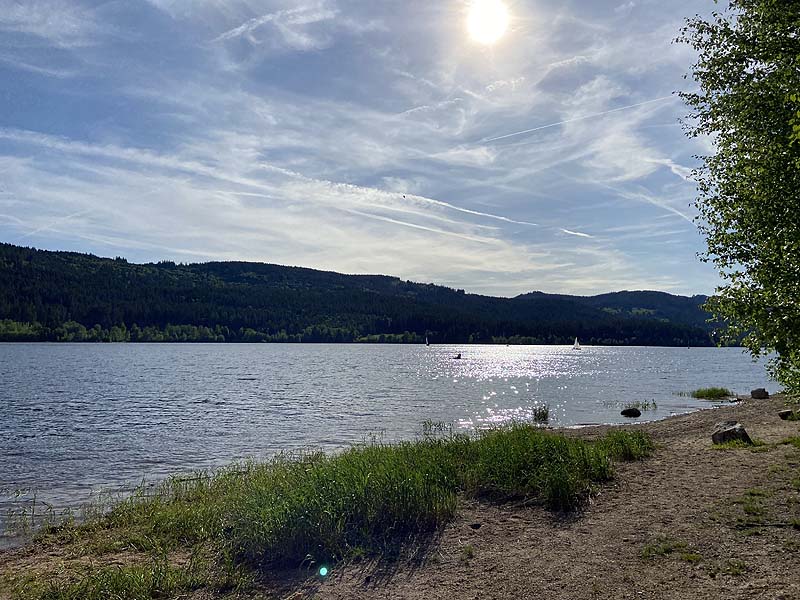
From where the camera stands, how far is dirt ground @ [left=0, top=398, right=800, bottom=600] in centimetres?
934

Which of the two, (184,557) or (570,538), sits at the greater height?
(570,538)

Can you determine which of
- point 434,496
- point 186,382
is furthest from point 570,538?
point 186,382

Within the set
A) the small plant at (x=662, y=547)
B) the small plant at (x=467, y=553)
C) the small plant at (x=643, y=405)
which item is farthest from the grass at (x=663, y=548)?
the small plant at (x=643, y=405)

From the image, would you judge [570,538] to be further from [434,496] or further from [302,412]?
[302,412]

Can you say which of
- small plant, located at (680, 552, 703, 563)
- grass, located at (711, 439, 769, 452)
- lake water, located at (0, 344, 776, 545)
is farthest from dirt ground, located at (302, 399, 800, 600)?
lake water, located at (0, 344, 776, 545)

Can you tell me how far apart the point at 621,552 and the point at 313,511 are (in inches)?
248

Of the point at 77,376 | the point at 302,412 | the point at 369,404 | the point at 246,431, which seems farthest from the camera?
the point at 77,376

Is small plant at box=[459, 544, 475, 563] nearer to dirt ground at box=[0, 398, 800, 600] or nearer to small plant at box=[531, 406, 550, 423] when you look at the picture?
dirt ground at box=[0, 398, 800, 600]

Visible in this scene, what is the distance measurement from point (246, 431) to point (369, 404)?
1758 centimetres

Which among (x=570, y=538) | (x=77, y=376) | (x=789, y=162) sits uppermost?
(x=789, y=162)

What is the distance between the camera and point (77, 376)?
78250 mm

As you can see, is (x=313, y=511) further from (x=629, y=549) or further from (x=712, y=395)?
(x=712, y=395)

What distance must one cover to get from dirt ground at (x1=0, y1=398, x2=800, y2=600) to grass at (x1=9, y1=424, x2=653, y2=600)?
679 mm

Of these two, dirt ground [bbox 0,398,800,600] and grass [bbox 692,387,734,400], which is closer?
dirt ground [bbox 0,398,800,600]
